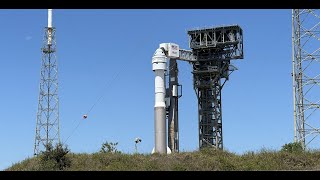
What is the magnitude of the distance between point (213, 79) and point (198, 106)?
421cm

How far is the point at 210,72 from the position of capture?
60.7 m

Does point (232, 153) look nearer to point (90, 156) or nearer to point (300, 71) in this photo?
point (90, 156)

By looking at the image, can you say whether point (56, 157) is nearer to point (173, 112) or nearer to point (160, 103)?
point (160, 103)

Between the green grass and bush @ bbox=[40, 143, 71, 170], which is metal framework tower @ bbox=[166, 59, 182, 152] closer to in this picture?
the green grass

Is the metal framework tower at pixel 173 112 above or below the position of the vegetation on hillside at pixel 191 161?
above

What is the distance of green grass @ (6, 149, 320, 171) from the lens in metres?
31.9

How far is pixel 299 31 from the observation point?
49.2m

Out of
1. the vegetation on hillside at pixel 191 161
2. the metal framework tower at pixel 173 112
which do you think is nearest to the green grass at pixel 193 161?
the vegetation on hillside at pixel 191 161

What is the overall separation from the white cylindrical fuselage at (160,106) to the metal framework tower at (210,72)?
10206mm

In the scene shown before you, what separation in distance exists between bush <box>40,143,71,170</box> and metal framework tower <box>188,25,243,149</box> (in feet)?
93.5

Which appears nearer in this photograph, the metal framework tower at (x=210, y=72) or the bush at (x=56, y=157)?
the bush at (x=56, y=157)

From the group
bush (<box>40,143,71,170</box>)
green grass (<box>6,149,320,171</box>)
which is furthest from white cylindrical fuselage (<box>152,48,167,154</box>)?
bush (<box>40,143,71,170</box>)

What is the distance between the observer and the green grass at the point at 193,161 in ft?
105

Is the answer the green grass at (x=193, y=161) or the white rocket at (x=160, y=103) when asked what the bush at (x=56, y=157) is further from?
the white rocket at (x=160, y=103)
